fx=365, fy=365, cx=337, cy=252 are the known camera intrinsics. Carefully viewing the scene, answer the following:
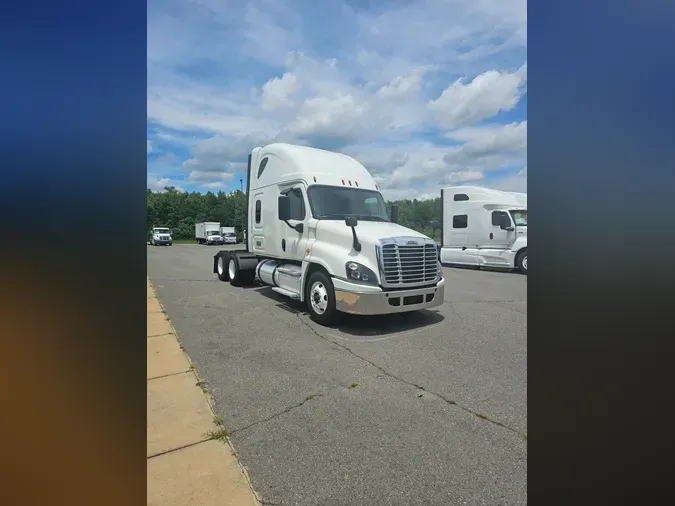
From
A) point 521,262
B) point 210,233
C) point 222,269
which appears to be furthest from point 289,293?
point 210,233

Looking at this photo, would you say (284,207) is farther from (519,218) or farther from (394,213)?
(519,218)

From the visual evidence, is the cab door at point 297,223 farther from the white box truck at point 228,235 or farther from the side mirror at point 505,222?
the white box truck at point 228,235

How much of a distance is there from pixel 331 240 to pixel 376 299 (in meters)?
1.34

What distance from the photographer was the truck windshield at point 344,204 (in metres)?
6.50

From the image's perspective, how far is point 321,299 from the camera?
5793mm

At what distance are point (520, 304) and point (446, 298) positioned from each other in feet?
4.73

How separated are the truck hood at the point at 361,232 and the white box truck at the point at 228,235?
125 feet

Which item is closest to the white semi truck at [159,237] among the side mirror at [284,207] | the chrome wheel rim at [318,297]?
the side mirror at [284,207]
